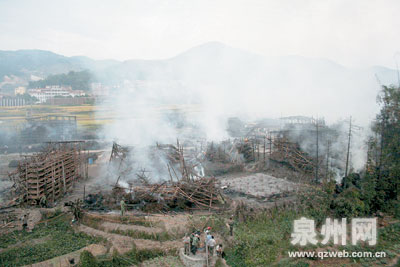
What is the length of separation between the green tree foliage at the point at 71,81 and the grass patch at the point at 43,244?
34.1m

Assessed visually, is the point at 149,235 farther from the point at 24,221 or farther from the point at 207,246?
the point at 24,221

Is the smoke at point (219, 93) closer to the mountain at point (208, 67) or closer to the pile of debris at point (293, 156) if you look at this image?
the mountain at point (208, 67)

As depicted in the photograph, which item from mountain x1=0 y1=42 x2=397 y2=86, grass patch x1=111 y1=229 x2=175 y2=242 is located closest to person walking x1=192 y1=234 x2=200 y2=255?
grass patch x1=111 y1=229 x2=175 y2=242

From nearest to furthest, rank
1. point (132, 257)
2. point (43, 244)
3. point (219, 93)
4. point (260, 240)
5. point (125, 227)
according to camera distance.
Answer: point (132, 257) → point (260, 240) → point (43, 244) → point (125, 227) → point (219, 93)

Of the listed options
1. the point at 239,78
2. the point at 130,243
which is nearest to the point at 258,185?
the point at 130,243

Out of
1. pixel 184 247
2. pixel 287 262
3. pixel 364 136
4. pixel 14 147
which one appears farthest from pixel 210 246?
pixel 14 147

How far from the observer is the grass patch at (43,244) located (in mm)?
8547

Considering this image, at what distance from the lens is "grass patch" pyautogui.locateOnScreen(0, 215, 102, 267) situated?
28.0 ft

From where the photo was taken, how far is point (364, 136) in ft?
52.5

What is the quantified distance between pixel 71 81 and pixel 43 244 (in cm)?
3713

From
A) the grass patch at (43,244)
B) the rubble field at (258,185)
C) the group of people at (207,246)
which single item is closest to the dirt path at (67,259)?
the grass patch at (43,244)

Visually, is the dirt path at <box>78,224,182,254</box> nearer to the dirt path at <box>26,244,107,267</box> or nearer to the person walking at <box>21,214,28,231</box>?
the dirt path at <box>26,244,107,267</box>

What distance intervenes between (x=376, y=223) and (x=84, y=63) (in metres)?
61.0

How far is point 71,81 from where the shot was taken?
4194cm
